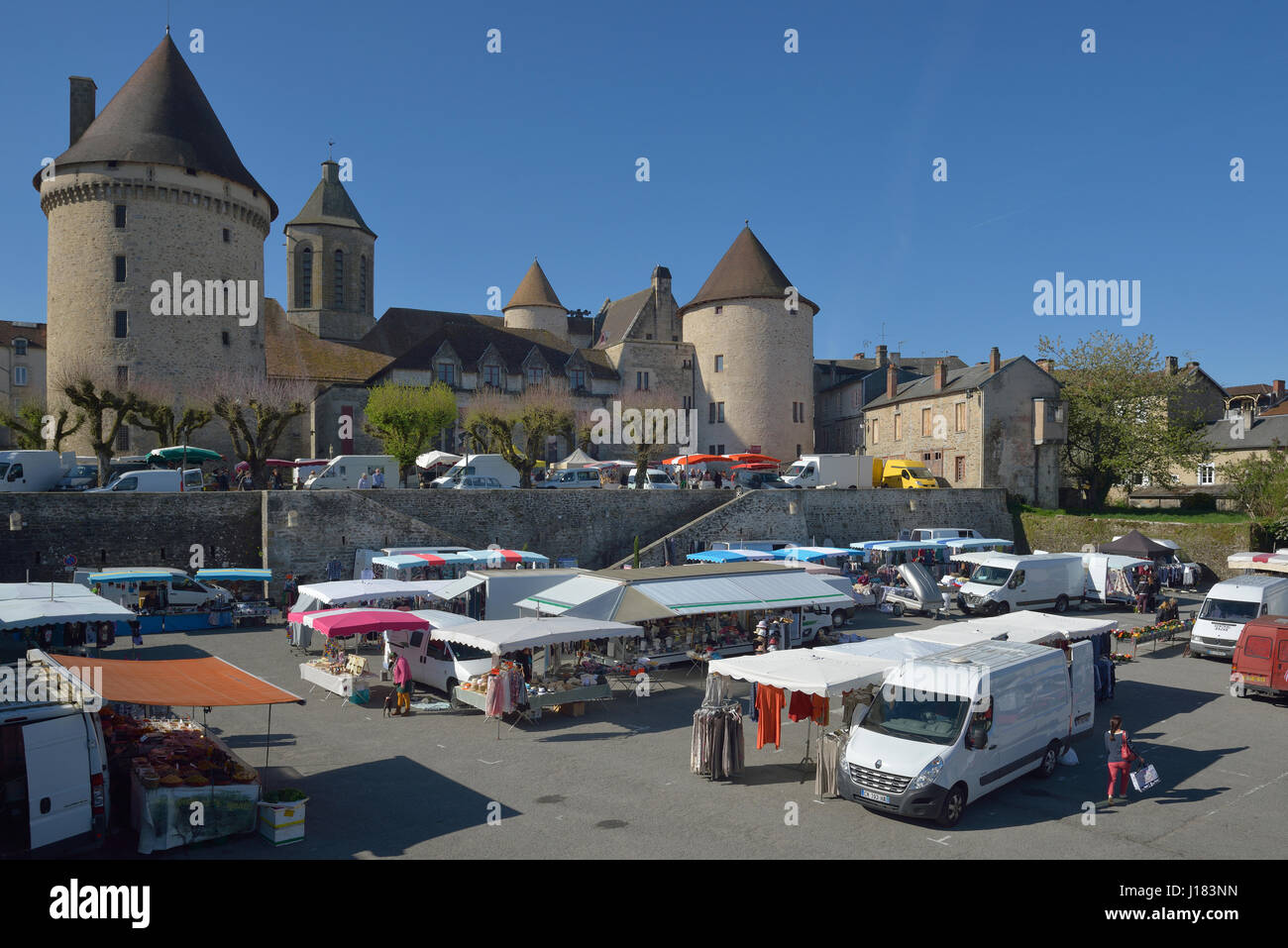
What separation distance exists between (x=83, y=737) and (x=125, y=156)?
38.5 m

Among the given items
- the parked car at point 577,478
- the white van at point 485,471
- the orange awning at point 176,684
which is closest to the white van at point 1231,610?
the orange awning at point 176,684

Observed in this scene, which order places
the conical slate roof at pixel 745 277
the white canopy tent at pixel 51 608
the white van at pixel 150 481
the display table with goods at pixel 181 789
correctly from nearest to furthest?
the display table with goods at pixel 181 789 < the white canopy tent at pixel 51 608 < the white van at pixel 150 481 < the conical slate roof at pixel 745 277

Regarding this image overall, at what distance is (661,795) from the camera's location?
1079 cm

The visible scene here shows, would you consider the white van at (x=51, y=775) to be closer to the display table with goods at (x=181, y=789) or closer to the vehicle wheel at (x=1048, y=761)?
the display table with goods at (x=181, y=789)

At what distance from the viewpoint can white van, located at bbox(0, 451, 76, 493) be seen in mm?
27516

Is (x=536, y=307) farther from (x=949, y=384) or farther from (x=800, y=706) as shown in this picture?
(x=800, y=706)

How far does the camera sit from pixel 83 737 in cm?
854

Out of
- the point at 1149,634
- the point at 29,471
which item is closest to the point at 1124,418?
the point at 1149,634

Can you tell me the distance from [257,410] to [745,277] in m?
31.6

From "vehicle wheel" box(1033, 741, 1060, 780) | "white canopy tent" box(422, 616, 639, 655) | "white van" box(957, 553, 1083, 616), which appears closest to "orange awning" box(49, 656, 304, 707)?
"white canopy tent" box(422, 616, 639, 655)

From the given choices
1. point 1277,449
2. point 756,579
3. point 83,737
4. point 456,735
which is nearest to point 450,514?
point 756,579

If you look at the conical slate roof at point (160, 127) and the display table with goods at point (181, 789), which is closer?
the display table with goods at point (181, 789)

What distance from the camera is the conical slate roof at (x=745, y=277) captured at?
54500 mm

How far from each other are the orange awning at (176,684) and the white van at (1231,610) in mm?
18910
